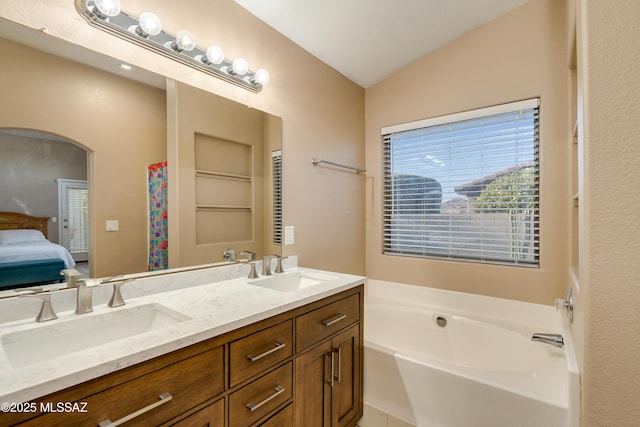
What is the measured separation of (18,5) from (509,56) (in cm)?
267

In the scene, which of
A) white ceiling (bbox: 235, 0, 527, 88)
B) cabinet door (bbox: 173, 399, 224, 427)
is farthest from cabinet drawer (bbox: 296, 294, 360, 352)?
white ceiling (bbox: 235, 0, 527, 88)

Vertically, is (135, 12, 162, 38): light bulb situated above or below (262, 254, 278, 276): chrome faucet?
above

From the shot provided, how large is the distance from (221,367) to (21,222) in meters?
0.87

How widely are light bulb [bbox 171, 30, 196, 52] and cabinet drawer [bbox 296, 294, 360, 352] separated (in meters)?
1.34

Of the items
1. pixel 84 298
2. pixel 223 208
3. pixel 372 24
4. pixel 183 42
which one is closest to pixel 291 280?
pixel 223 208

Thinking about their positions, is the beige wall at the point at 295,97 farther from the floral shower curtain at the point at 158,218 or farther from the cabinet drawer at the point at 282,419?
the cabinet drawer at the point at 282,419

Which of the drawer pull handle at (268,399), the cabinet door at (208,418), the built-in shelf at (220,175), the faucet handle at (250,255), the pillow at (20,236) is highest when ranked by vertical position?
the built-in shelf at (220,175)

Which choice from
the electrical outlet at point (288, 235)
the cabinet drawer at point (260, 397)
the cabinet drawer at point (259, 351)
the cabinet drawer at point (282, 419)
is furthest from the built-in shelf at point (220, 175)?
the cabinet drawer at point (282, 419)

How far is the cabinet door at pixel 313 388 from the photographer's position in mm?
1235

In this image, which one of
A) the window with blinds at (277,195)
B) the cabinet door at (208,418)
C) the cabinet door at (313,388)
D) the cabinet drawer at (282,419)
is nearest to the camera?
the cabinet door at (208,418)

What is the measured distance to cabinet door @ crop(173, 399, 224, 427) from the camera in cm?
85

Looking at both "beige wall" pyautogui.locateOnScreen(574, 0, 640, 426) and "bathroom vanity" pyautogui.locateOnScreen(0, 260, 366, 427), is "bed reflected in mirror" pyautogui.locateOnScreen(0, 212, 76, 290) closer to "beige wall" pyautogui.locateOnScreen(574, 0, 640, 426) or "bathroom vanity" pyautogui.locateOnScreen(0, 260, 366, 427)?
"bathroom vanity" pyautogui.locateOnScreen(0, 260, 366, 427)

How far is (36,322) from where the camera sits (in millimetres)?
968

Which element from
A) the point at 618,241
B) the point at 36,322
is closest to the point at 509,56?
the point at 618,241
